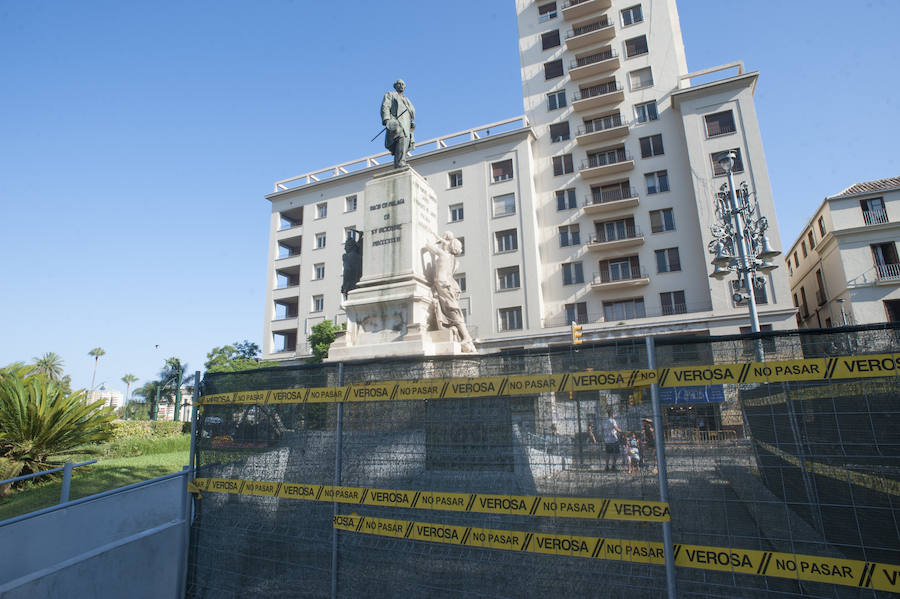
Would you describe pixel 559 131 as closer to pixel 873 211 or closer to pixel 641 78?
pixel 641 78

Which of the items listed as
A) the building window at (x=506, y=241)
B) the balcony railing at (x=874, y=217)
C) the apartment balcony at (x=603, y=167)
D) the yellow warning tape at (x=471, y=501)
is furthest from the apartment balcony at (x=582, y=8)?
the yellow warning tape at (x=471, y=501)

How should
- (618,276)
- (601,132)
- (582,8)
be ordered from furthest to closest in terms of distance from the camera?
(582,8) < (601,132) < (618,276)

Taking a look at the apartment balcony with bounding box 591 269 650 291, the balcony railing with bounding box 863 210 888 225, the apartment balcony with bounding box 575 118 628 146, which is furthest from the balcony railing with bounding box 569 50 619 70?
the balcony railing with bounding box 863 210 888 225

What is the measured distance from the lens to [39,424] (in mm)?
8484

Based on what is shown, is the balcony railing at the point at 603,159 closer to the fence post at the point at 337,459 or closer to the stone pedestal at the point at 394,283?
the stone pedestal at the point at 394,283

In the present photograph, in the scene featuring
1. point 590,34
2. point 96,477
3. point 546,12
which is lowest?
point 96,477

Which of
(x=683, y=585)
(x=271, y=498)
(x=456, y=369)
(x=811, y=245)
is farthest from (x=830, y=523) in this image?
(x=811, y=245)

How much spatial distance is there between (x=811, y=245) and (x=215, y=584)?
42456 mm

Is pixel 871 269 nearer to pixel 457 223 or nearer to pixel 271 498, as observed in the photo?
pixel 457 223

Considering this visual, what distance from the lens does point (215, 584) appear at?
13.2 ft

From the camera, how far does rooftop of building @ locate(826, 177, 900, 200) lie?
27.6 m

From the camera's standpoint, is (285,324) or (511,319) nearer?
(511,319)

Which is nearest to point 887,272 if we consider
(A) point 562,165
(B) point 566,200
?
(B) point 566,200

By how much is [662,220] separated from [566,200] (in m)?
6.50
